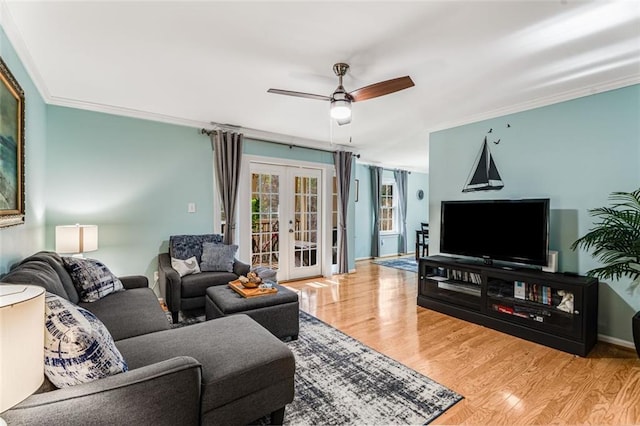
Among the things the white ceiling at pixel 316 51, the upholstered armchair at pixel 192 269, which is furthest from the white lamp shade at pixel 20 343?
the upholstered armchair at pixel 192 269

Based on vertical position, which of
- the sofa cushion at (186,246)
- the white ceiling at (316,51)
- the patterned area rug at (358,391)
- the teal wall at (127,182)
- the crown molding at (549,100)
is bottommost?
the patterned area rug at (358,391)

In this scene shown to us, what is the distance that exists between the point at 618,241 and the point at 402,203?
5390 mm

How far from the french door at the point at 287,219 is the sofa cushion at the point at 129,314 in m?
2.19

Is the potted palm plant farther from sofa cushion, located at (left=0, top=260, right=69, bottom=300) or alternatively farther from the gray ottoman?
sofa cushion, located at (left=0, top=260, right=69, bottom=300)

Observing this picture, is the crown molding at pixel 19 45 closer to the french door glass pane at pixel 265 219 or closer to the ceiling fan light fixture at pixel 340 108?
the ceiling fan light fixture at pixel 340 108

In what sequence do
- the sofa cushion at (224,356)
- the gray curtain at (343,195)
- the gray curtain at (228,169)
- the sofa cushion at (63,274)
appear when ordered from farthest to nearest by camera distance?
the gray curtain at (343,195) < the gray curtain at (228,169) < the sofa cushion at (63,274) < the sofa cushion at (224,356)

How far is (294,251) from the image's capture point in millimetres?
5199

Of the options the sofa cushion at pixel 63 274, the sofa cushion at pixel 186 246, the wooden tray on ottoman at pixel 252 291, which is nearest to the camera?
the sofa cushion at pixel 63 274

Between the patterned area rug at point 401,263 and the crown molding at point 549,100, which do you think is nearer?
the crown molding at point 549,100

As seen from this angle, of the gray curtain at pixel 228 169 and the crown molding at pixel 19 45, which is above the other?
the crown molding at pixel 19 45

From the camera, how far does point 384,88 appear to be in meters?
2.37

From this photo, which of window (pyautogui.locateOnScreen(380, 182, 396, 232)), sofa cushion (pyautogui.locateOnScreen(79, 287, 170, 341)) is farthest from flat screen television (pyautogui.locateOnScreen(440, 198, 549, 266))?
window (pyautogui.locateOnScreen(380, 182, 396, 232))

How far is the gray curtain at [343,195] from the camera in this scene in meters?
5.53

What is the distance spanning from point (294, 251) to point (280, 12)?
385cm
